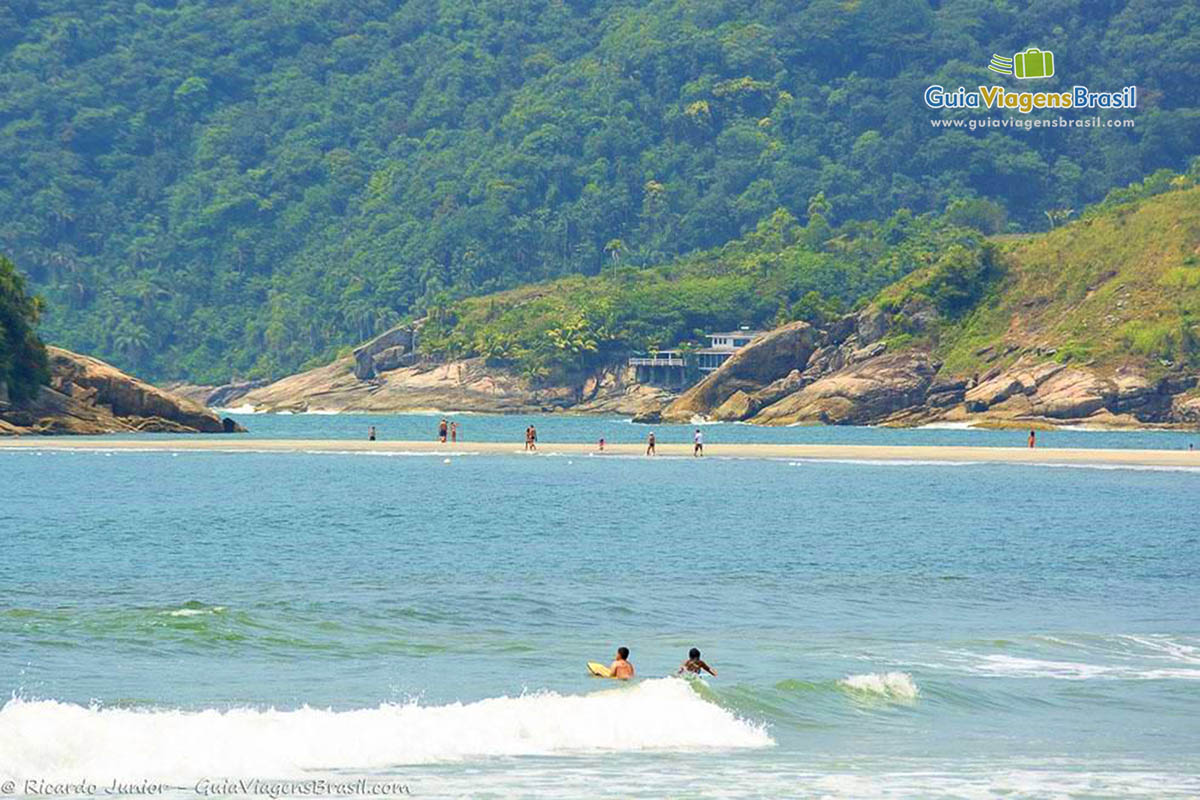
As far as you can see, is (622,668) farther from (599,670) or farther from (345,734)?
(345,734)

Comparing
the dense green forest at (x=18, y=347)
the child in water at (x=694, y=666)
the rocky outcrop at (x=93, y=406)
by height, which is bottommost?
the child in water at (x=694, y=666)

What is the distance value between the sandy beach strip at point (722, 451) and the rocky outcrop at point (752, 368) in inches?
2731

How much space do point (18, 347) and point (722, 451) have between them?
40.3m

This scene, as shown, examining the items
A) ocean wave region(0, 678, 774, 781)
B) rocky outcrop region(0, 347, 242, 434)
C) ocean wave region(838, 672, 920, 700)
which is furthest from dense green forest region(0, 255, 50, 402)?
ocean wave region(838, 672, 920, 700)

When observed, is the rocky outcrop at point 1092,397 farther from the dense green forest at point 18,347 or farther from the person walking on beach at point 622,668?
the person walking on beach at point 622,668

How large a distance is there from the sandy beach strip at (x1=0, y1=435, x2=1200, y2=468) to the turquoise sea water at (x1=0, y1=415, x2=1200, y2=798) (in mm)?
26651

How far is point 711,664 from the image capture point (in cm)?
3005

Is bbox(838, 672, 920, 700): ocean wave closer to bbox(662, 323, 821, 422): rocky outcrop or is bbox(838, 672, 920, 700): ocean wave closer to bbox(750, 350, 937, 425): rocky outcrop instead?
bbox(750, 350, 937, 425): rocky outcrop

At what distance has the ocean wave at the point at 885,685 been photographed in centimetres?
2794

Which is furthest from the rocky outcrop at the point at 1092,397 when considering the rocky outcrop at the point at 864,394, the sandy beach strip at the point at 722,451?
the sandy beach strip at the point at 722,451

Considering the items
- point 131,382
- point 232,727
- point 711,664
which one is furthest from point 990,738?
point 131,382

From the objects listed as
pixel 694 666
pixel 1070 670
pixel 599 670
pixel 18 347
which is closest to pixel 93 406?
pixel 18 347

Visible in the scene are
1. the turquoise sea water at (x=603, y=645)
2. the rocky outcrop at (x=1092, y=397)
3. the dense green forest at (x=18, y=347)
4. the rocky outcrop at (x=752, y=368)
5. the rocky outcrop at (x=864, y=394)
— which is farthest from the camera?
the rocky outcrop at (x=752, y=368)

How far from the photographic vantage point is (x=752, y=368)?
173 meters
